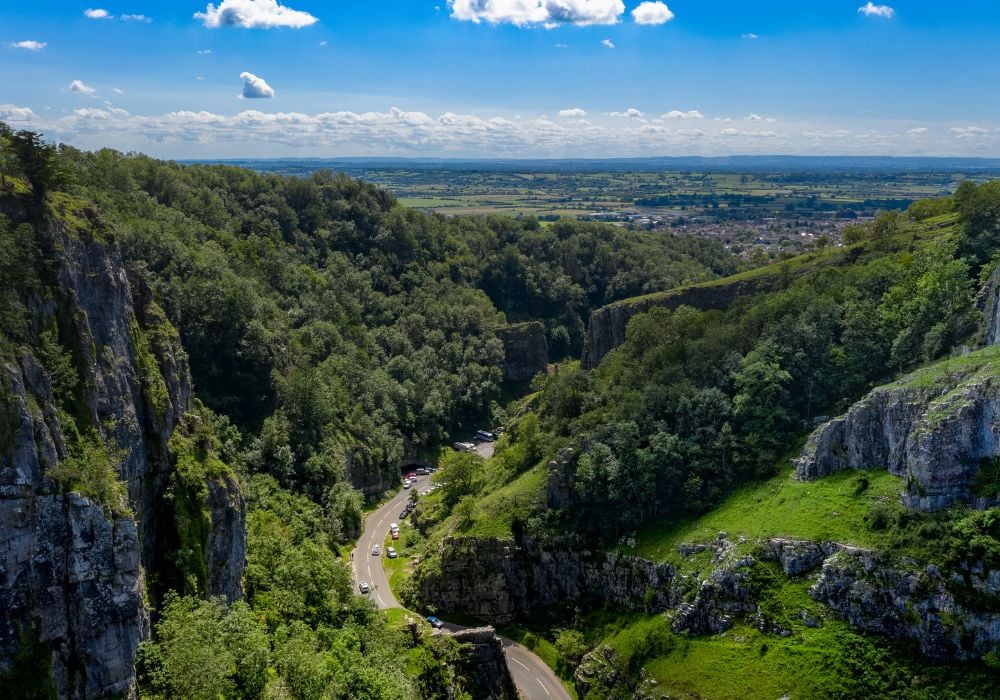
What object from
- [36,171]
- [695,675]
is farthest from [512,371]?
[36,171]

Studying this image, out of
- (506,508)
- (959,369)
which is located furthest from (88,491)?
(959,369)

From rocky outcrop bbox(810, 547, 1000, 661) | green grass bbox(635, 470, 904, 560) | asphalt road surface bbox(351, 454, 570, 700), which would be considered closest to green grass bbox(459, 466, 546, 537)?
asphalt road surface bbox(351, 454, 570, 700)

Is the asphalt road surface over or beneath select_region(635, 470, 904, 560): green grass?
beneath

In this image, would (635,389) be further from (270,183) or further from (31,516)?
(270,183)

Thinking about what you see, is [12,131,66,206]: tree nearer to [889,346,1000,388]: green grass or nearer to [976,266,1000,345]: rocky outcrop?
[889,346,1000,388]: green grass

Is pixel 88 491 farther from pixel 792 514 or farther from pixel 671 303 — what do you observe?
pixel 671 303
